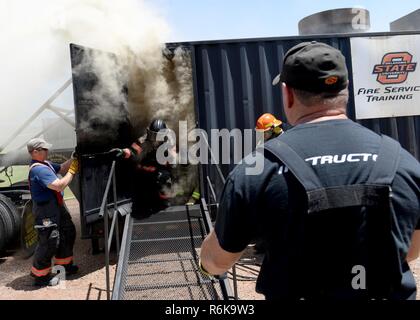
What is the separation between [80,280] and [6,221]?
1.61 metres

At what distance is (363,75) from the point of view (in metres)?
5.87

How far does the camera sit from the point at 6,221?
5.59 m

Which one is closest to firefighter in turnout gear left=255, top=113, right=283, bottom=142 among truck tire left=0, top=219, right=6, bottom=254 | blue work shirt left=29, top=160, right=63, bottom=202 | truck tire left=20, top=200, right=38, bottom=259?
blue work shirt left=29, top=160, right=63, bottom=202

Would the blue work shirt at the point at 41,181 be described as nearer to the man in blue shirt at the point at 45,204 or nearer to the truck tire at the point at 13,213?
the man in blue shirt at the point at 45,204

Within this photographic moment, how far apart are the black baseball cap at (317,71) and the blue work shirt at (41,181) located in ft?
13.6

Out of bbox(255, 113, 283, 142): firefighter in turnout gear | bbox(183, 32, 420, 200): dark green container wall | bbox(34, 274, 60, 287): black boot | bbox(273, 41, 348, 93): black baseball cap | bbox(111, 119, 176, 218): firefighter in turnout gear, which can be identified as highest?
bbox(183, 32, 420, 200): dark green container wall

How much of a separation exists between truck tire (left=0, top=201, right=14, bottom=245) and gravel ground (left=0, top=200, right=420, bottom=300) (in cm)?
44

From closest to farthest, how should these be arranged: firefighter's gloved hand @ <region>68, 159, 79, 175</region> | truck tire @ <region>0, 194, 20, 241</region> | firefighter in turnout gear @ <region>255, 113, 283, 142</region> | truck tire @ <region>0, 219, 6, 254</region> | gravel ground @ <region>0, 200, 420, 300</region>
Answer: gravel ground @ <region>0, 200, 420, 300</region>, firefighter's gloved hand @ <region>68, 159, 79, 175</region>, firefighter in turnout gear @ <region>255, 113, 283, 142</region>, truck tire @ <region>0, 219, 6, 254</region>, truck tire @ <region>0, 194, 20, 241</region>

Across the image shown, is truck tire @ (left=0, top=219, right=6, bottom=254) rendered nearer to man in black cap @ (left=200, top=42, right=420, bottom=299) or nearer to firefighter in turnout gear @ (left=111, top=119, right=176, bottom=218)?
firefighter in turnout gear @ (left=111, top=119, right=176, bottom=218)

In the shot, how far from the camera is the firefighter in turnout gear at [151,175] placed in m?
5.58

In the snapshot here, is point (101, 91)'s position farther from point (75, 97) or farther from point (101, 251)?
→ point (101, 251)

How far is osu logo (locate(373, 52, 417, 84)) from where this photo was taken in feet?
19.4

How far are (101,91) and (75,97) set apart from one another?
1.75 ft

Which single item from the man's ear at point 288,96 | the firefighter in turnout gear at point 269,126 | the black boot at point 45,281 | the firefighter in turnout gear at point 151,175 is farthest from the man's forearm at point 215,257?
the firefighter in turnout gear at point 151,175
